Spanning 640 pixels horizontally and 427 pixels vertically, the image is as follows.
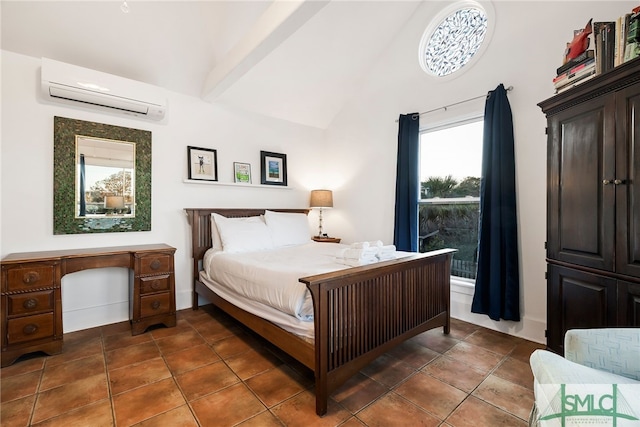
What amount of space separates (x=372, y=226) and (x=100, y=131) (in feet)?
10.6

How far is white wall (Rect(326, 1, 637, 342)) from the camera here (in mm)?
2434

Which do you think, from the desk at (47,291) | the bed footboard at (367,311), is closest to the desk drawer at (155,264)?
the desk at (47,291)

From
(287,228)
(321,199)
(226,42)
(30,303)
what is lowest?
(30,303)

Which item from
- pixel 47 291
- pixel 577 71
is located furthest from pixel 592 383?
pixel 47 291

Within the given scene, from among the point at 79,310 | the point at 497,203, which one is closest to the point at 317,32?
the point at 497,203

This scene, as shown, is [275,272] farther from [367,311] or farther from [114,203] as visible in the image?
[114,203]

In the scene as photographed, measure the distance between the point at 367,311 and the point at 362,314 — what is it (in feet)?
0.17

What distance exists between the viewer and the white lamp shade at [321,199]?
4.20m

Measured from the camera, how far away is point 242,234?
10.3 ft

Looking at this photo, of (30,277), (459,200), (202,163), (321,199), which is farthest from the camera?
(321,199)

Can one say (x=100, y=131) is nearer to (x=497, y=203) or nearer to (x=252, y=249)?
(x=252, y=249)

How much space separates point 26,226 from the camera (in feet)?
8.24

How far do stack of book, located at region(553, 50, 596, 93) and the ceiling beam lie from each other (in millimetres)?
1630

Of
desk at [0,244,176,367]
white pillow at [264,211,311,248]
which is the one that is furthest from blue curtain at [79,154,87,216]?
white pillow at [264,211,311,248]
